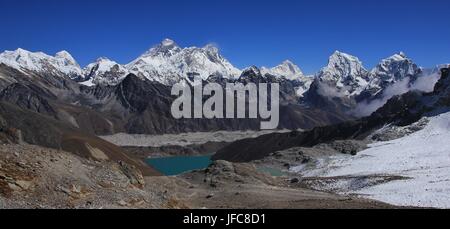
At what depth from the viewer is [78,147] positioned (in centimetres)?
9506

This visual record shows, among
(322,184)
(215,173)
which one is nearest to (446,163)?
(322,184)

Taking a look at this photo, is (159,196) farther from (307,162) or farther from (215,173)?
(307,162)

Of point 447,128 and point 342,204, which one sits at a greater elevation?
point 447,128

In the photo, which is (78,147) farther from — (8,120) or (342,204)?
(342,204)

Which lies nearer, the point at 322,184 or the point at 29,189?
the point at 29,189

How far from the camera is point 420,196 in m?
56.1

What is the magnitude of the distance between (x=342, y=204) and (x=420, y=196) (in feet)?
44.7

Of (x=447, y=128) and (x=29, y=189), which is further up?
(x=447, y=128)

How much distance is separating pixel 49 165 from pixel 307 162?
326ft
